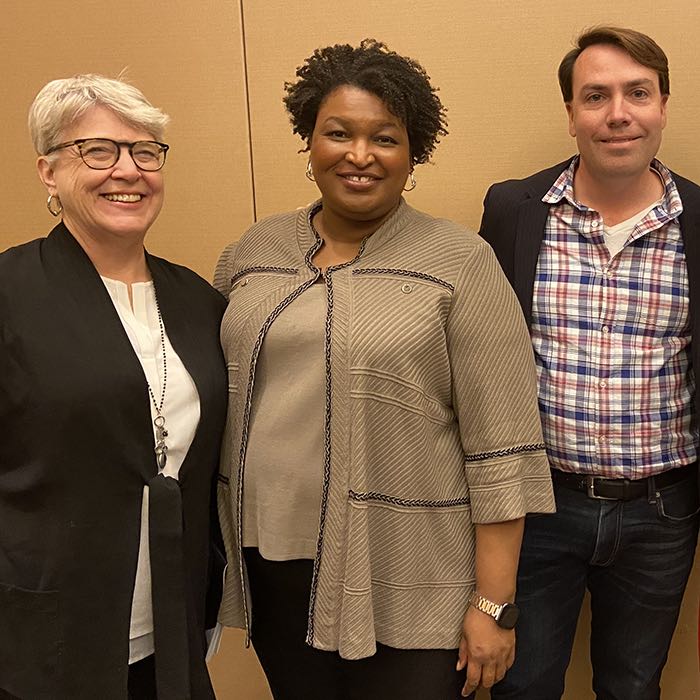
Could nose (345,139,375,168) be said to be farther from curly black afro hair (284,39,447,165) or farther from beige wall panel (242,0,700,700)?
beige wall panel (242,0,700,700)

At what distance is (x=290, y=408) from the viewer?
5.09 feet

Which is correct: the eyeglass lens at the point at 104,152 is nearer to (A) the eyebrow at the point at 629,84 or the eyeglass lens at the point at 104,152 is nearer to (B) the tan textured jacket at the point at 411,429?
(B) the tan textured jacket at the point at 411,429

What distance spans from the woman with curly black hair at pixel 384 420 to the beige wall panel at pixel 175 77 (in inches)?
27.4

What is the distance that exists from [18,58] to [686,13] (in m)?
1.72

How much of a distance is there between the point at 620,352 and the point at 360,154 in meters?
0.71

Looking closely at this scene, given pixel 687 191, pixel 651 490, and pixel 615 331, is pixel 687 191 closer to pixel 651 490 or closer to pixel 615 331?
pixel 615 331

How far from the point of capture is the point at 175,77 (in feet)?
7.54

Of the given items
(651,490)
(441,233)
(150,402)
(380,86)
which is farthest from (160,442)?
(651,490)

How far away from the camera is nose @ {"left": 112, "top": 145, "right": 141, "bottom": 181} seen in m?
1.55

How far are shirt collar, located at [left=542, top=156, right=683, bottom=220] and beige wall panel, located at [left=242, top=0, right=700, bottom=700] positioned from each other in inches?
9.4

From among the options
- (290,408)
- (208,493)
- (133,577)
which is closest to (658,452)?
(290,408)

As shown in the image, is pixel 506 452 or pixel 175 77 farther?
pixel 175 77

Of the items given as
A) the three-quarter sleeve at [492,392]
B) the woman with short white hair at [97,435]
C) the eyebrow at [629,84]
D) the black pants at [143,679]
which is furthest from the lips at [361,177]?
the black pants at [143,679]

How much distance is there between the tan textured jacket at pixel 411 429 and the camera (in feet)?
5.00
